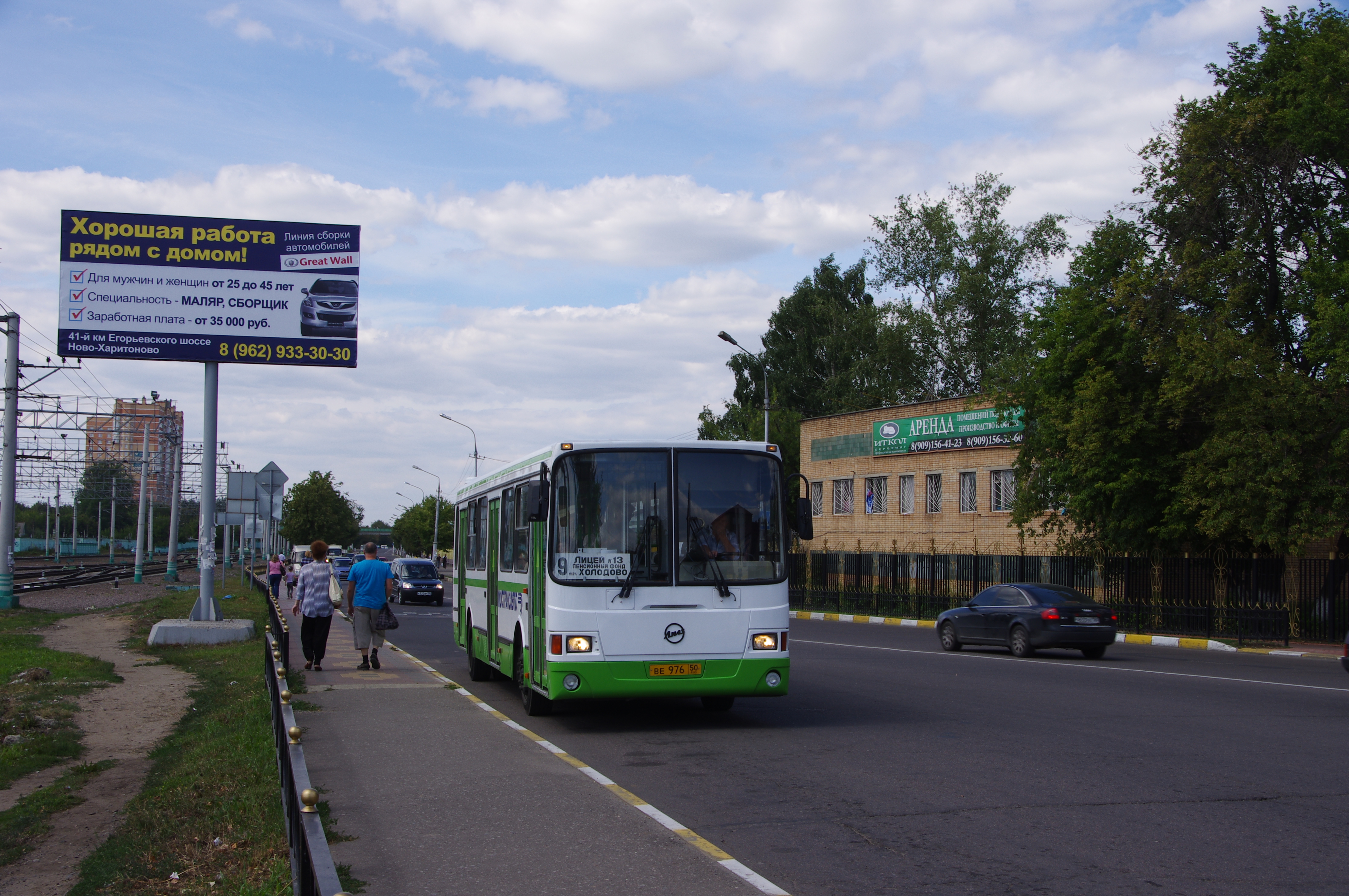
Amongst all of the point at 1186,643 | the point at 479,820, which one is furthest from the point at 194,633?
the point at 1186,643

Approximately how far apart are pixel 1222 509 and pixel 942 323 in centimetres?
3081

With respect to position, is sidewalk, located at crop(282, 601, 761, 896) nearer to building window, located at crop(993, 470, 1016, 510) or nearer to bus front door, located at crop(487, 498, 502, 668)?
bus front door, located at crop(487, 498, 502, 668)

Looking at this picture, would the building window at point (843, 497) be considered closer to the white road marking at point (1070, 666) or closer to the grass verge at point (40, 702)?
the white road marking at point (1070, 666)

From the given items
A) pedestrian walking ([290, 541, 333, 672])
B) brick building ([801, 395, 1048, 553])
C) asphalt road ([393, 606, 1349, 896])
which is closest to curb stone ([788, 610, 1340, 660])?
brick building ([801, 395, 1048, 553])

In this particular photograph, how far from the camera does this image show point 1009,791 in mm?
8391

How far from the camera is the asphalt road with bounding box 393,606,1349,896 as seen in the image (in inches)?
249

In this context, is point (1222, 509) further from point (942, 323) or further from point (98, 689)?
point (942, 323)

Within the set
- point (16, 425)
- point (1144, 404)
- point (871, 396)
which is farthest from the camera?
point (871, 396)

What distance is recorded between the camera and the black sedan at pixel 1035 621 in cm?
2167

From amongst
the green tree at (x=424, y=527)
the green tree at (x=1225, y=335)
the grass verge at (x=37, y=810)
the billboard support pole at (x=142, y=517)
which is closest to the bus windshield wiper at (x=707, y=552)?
the grass verge at (x=37, y=810)

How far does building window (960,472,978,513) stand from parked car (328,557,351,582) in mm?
25760

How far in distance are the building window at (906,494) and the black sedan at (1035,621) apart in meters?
22.2

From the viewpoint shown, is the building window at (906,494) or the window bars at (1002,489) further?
the building window at (906,494)

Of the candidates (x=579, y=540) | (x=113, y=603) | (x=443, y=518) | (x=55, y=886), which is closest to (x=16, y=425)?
(x=113, y=603)
